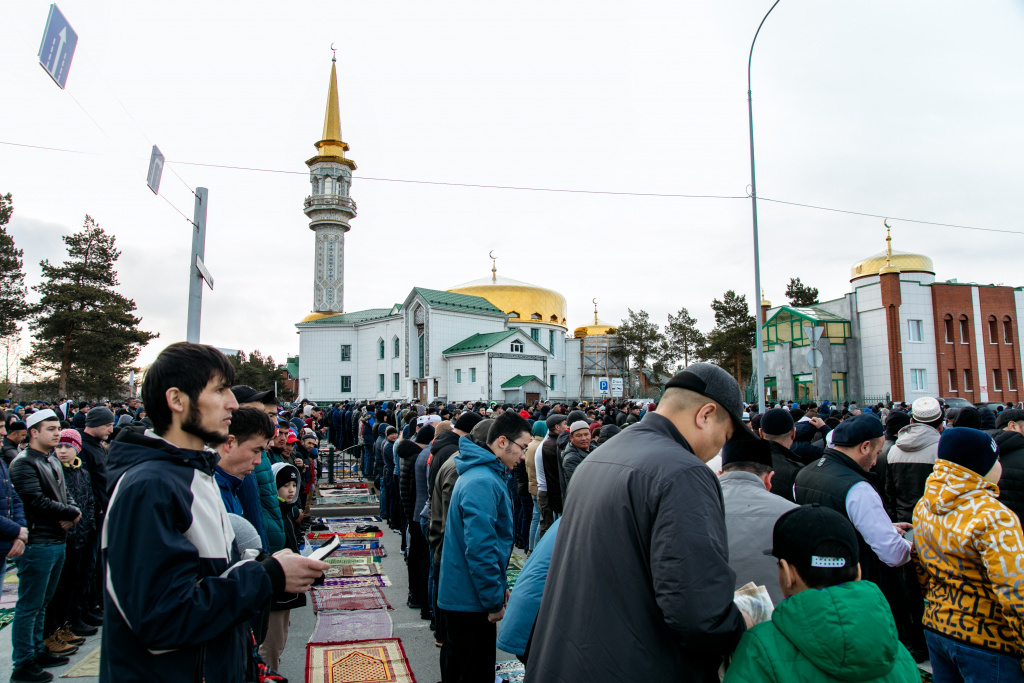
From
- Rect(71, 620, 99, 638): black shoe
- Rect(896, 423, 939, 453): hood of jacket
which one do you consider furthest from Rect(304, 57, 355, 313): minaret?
Rect(896, 423, 939, 453): hood of jacket

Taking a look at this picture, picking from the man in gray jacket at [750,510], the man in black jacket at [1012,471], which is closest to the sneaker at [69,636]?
the man in gray jacket at [750,510]

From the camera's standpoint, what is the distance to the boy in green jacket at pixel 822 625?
1908 mm

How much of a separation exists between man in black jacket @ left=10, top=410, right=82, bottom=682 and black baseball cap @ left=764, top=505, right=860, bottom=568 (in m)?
5.82

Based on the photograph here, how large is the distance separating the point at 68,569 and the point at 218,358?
17.5 feet

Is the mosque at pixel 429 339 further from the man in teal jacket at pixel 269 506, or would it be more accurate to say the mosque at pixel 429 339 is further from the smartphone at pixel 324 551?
the smartphone at pixel 324 551

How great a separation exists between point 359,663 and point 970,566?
184 inches

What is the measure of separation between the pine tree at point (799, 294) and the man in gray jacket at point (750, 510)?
64117 mm

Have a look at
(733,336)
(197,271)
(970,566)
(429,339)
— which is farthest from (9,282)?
(733,336)

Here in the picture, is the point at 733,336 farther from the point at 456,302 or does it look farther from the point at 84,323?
the point at 84,323

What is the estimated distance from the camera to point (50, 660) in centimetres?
525

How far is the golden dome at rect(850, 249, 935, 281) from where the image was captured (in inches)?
1603

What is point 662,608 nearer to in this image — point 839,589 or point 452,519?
point 839,589

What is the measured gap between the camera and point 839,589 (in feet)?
6.40

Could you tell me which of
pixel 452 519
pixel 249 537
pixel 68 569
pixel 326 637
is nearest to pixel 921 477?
pixel 452 519
